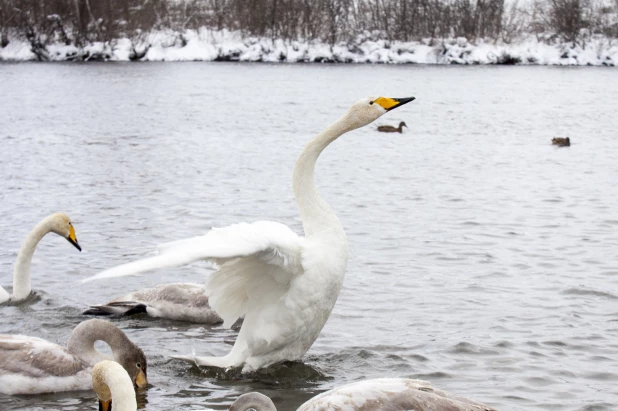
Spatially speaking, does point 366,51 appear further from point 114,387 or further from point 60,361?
point 114,387

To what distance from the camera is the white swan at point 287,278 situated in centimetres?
550

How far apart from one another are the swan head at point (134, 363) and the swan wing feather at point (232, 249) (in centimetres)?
89

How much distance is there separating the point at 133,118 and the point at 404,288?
57.9ft

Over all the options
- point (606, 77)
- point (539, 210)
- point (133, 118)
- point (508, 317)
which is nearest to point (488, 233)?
point (539, 210)

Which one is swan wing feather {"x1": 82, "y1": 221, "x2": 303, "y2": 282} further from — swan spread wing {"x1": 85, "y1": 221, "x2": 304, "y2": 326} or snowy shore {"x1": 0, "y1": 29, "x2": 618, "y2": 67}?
snowy shore {"x1": 0, "y1": 29, "x2": 618, "y2": 67}

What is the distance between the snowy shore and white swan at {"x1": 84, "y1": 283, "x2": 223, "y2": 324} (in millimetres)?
52338

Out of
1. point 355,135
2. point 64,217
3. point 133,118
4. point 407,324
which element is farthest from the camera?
point 133,118

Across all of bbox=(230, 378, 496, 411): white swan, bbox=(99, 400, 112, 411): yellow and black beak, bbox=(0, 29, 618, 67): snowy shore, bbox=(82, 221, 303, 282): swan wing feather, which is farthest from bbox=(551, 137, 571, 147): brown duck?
bbox=(0, 29, 618, 67): snowy shore

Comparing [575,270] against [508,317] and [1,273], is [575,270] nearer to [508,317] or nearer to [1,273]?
[508,317]

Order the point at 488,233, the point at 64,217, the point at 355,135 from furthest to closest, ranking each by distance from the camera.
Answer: the point at 355,135, the point at 488,233, the point at 64,217

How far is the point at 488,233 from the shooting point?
1087cm

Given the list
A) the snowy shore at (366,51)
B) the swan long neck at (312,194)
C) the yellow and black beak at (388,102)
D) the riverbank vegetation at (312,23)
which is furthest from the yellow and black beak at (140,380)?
the snowy shore at (366,51)

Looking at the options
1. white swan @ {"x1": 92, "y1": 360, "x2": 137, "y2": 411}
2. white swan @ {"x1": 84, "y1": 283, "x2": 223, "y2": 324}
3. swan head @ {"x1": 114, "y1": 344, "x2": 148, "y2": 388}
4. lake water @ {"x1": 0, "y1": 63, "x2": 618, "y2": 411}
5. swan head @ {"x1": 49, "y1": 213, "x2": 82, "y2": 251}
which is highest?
white swan @ {"x1": 92, "y1": 360, "x2": 137, "y2": 411}

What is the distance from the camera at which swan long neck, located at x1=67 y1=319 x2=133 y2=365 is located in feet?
19.1
